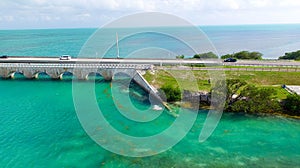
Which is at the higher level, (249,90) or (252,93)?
(249,90)

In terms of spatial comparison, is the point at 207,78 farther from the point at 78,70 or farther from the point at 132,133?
the point at 78,70

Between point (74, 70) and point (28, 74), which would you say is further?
point (28, 74)

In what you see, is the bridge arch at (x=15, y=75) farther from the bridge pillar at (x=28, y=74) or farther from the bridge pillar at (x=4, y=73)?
the bridge pillar at (x=28, y=74)

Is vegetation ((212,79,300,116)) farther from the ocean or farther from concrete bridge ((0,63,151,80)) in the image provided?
concrete bridge ((0,63,151,80))

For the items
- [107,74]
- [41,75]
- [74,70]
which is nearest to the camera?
[74,70]

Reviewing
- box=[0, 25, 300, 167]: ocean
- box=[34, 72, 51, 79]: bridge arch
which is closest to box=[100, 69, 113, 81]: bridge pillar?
box=[0, 25, 300, 167]: ocean

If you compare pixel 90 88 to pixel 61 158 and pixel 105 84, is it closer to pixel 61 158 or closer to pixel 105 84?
pixel 105 84

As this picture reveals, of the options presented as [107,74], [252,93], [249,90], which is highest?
[107,74]

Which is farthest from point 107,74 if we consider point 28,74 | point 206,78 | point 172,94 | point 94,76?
point 206,78
